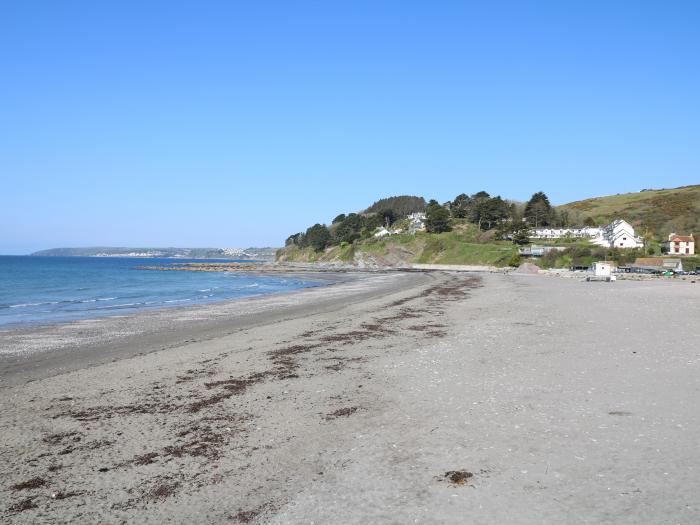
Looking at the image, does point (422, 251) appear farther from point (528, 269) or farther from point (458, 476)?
point (458, 476)

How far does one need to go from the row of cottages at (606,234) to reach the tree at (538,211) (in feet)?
37.5

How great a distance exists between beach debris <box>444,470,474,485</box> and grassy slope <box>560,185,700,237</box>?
393 ft

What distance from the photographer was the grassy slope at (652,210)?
380 ft

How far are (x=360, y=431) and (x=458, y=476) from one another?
2278 millimetres

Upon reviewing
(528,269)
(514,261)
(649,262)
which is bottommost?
(528,269)

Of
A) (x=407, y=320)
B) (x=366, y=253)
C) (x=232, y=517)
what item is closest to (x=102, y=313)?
(x=407, y=320)

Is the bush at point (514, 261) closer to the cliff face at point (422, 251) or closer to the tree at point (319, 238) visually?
the cliff face at point (422, 251)

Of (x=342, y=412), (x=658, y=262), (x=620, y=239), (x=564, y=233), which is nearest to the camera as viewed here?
(x=342, y=412)

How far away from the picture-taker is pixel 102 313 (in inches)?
1230

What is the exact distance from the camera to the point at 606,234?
10425cm

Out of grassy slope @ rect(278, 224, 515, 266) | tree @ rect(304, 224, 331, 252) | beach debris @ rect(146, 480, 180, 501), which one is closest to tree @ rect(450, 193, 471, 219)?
grassy slope @ rect(278, 224, 515, 266)

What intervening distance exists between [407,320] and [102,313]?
1943 cm

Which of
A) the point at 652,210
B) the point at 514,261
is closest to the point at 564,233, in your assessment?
the point at 514,261

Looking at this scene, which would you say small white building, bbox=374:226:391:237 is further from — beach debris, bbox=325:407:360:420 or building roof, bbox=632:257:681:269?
beach debris, bbox=325:407:360:420
